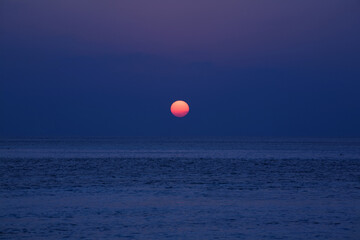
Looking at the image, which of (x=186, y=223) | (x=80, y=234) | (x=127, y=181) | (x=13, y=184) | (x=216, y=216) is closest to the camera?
(x=80, y=234)

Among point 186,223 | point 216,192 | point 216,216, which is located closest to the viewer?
point 186,223

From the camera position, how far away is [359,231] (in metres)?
17.9

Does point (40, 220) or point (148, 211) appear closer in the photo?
point (40, 220)

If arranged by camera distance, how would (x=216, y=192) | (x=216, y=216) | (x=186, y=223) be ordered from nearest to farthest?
(x=186, y=223), (x=216, y=216), (x=216, y=192)

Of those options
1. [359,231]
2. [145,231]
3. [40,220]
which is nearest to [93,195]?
[40,220]

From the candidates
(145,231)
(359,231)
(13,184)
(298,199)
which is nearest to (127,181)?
(13,184)

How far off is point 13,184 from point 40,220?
566 inches

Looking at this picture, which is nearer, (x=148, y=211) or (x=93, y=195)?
(x=148, y=211)

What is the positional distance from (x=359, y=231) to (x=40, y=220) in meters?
11.9

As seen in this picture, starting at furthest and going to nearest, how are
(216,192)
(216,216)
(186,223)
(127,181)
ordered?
(127,181), (216,192), (216,216), (186,223)

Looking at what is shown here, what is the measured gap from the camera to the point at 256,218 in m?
20.5

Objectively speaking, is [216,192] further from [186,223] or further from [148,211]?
[186,223]

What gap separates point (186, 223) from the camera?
19.5 meters

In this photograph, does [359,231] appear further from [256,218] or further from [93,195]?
[93,195]
